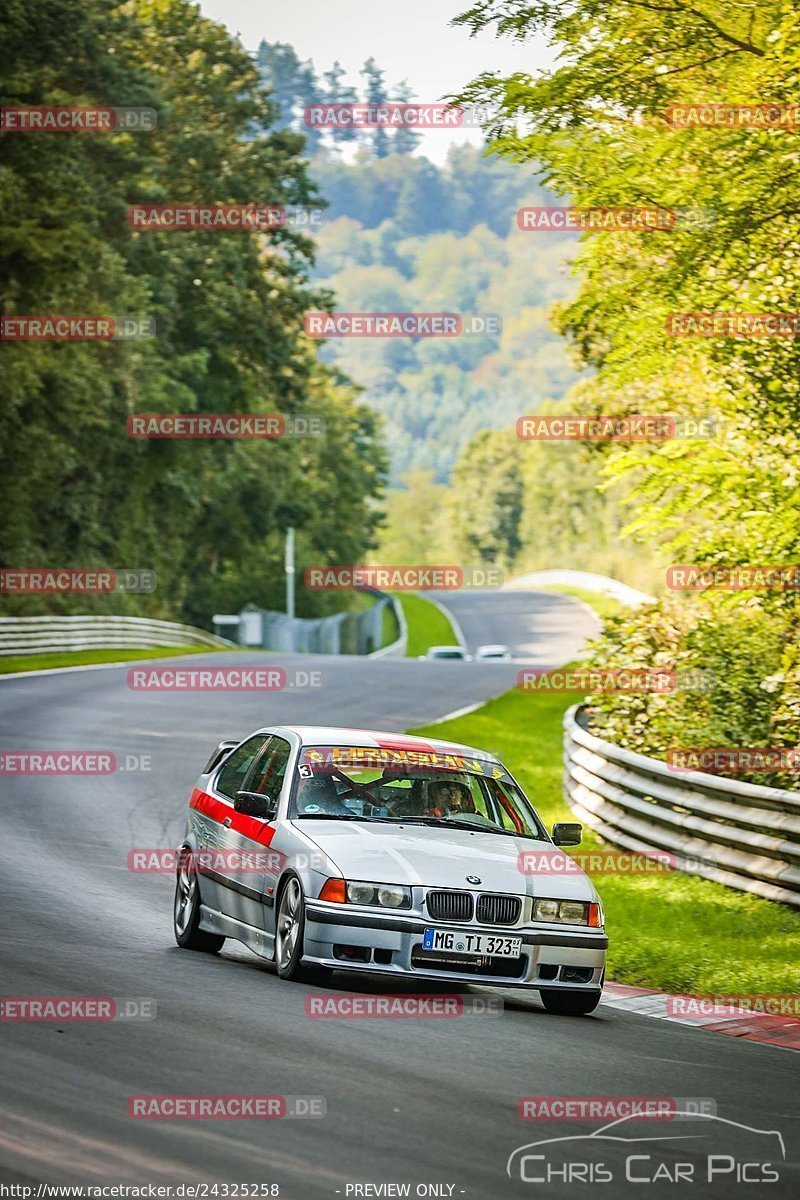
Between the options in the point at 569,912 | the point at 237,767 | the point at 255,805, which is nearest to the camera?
the point at 569,912

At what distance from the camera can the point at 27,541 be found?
171ft

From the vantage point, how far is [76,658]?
43.7 meters

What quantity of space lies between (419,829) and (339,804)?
0.53 meters

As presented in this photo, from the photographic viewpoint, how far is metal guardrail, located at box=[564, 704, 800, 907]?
1354 centimetres
